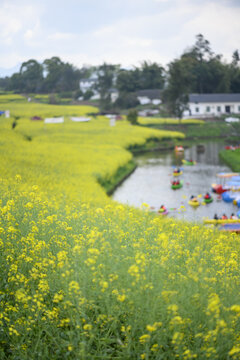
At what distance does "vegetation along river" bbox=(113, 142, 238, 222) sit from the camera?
20.4 metres

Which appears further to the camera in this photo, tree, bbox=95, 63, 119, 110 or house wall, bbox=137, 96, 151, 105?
house wall, bbox=137, 96, 151, 105

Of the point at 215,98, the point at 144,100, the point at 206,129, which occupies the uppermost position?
the point at 144,100

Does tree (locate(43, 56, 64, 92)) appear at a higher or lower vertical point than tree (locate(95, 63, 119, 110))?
lower

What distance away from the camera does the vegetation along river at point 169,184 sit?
20.4m

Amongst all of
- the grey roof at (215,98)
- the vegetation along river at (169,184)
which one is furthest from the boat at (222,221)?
the grey roof at (215,98)

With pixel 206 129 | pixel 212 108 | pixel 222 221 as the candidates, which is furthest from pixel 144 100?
pixel 222 221

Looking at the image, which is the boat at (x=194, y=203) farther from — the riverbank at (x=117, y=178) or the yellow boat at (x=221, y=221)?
the riverbank at (x=117, y=178)

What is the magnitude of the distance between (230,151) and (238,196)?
56.9 feet

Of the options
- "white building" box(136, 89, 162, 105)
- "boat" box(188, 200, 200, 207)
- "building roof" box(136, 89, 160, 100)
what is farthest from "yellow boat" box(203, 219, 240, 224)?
"building roof" box(136, 89, 160, 100)

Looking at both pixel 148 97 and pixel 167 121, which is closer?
pixel 167 121

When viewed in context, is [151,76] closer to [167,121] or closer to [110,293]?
[167,121]

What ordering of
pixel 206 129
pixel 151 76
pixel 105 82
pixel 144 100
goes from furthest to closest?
1. pixel 151 76
2. pixel 144 100
3. pixel 105 82
4. pixel 206 129

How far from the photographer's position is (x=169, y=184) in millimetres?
26469

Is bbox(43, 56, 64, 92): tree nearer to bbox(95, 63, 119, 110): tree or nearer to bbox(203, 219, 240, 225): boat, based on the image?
bbox(203, 219, 240, 225): boat
